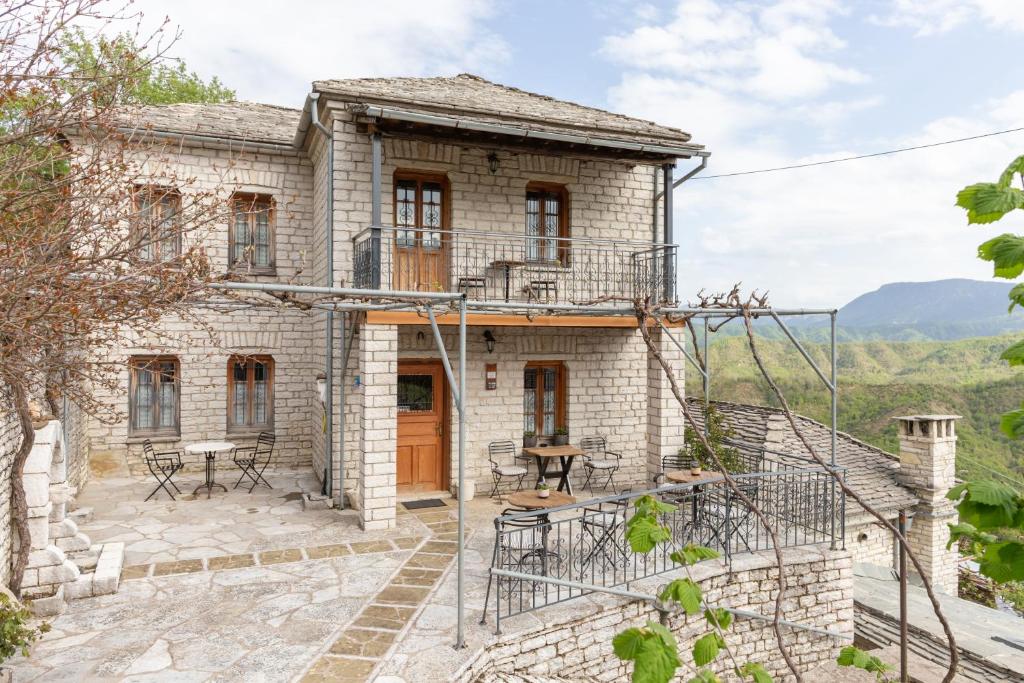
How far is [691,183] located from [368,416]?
6.94m

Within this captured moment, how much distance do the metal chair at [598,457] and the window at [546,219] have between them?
3046 mm

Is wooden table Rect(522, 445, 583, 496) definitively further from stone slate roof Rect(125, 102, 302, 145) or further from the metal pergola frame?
stone slate roof Rect(125, 102, 302, 145)

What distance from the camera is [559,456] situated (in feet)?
31.9

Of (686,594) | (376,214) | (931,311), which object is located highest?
(931,311)

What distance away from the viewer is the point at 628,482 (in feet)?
35.5

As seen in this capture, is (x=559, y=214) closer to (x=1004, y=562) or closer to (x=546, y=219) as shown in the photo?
(x=546, y=219)

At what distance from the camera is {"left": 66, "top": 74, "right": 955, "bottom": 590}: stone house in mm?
8938

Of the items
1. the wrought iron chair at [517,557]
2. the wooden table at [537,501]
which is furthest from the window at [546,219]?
the wrought iron chair at [517,557]

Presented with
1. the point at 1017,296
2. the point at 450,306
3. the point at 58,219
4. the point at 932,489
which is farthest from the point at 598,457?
the point at 1017,296

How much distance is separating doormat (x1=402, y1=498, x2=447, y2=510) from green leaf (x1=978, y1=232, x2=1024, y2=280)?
8003 millimetres

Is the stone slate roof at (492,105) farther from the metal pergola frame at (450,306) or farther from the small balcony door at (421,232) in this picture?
the metal pergola frame at (450,306)

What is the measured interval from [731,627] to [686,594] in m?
4.64

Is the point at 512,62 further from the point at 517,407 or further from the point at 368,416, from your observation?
the point at 368,416

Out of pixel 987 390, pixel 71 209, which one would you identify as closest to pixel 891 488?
pixel 71 209
